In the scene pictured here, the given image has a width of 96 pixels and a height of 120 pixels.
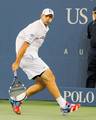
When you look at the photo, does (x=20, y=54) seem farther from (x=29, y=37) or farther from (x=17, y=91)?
(x=17, y=91)

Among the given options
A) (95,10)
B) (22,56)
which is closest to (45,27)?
(22,56)

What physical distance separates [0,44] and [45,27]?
2544 millimetres

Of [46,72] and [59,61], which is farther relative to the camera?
[59,61]

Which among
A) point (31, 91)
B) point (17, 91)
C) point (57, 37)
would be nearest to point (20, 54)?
point (17, 91)

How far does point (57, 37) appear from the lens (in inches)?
390

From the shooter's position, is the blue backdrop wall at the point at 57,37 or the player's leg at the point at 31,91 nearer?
the player's leg at the point at 31,91

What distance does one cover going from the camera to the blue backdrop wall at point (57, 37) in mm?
9805

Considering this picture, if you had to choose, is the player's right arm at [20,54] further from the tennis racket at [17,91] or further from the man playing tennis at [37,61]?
the tennis racket at [17,91]

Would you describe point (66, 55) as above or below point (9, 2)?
below

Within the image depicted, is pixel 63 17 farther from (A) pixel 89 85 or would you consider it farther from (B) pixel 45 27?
(B) pixel 45 27

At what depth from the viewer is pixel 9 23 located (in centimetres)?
991

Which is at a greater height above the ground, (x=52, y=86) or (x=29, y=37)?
A: (x=29, y=37)

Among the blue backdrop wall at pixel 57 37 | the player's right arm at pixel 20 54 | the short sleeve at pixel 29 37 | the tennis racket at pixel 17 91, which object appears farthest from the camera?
the blue backdrop wall at pixel 57 37

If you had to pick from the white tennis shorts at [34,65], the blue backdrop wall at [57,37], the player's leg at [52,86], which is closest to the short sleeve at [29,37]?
the white tennis shorts at [34,65]
